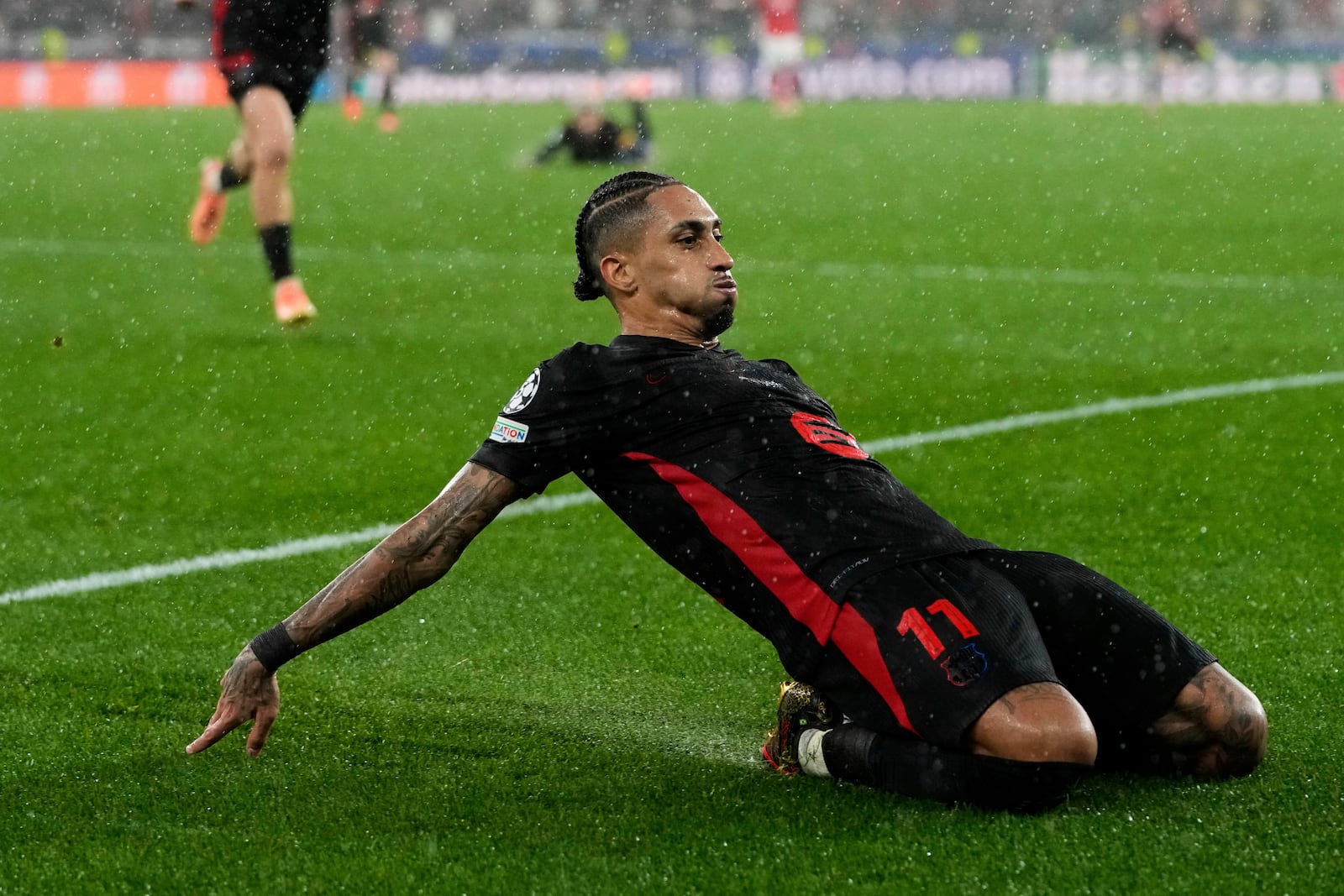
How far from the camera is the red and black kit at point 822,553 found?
3.54m

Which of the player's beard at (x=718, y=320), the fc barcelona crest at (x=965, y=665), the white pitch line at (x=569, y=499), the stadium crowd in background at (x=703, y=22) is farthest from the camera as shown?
the stadium crowd in background at (x=703, y=22)

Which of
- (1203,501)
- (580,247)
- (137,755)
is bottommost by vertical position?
(1203,501)

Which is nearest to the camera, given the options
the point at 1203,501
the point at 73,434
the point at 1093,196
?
the point at 1203,501

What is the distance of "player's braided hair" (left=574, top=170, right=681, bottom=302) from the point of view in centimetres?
390

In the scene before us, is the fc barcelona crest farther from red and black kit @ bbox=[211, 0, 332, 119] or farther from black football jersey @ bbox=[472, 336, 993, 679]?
red and black kit @ bbox=[211, 0, 332, 119]

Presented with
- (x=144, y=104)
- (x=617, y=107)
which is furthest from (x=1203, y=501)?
(x=144, y=104)

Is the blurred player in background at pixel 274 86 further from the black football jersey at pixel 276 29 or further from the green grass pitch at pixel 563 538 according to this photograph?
the green grass pitch at pixel 563 538

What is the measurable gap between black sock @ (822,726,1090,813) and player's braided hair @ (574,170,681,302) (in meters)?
1.07

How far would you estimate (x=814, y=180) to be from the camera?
18.2m

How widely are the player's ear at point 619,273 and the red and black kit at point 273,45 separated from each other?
599cm

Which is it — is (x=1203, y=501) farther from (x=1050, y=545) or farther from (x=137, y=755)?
(x=137, y=755)

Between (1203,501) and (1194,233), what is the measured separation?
7.93 meters

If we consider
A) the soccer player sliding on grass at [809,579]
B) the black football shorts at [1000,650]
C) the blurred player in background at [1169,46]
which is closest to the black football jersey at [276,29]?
the soccer player sliding on grass at [809,579]

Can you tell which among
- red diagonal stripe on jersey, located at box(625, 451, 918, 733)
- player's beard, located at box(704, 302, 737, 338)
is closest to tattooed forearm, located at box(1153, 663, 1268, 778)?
red diagonal stripe on jersey, located at box(625, 451, 918, 733)
